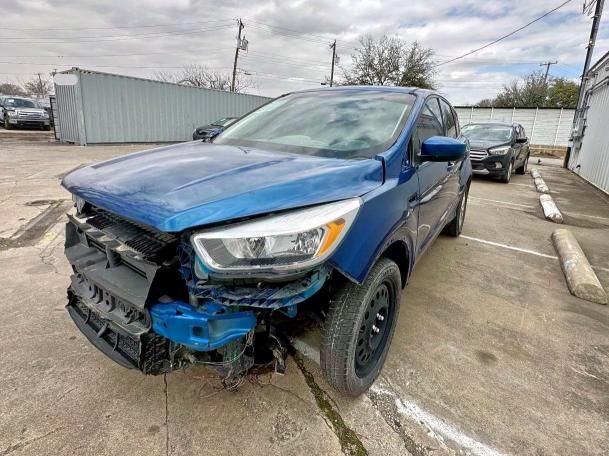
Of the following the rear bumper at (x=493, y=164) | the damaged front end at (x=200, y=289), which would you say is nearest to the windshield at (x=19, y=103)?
the rear bumper at (x=493, y=164)

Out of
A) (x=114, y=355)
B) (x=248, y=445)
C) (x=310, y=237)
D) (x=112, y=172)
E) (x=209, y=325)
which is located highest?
(x=112, y=172)

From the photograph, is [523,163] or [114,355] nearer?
[114,355]

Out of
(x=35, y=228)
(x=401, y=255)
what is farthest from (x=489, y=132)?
(x=35, y=228)

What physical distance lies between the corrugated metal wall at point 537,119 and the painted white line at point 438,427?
23.9 meters

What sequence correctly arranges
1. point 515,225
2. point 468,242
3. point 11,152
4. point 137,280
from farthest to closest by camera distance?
point 11,152
point 515,225
point 468,242
point 137,280

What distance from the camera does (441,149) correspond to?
220cm

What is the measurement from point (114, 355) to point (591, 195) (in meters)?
10.7

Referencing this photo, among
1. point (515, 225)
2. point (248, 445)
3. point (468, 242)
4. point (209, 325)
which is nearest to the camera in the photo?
point (209, 325)

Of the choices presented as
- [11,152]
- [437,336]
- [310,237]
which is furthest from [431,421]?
[11,152]

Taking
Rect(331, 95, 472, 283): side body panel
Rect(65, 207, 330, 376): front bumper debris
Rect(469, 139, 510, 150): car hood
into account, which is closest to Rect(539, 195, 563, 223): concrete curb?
Rect(469, 139, 510, 150): car hood

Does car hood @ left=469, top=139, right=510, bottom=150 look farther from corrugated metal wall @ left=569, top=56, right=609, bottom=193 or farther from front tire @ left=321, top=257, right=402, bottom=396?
front tire @ left=321, top=257, right=402, bottom=396

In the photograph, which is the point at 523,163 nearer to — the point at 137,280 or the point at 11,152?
the point at 137,280

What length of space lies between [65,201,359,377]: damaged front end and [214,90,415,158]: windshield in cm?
77

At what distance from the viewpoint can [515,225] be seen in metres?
5.86
